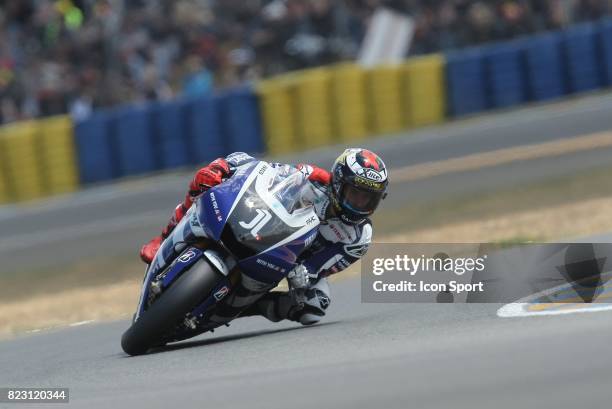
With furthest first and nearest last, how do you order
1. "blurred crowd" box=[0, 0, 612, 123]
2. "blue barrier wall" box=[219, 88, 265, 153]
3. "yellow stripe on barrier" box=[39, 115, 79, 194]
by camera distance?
"blue barrier wall" box=[219, 88, 265, 153] → "yellow stripe on barrier" box=[39, 115, 79, 194] → "blurred crowd" box=[0, 0, 612, 123]

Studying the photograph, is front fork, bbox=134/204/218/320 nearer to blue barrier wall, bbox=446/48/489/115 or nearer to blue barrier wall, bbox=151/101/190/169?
blue barrier wall, bbox=151/101/190/169

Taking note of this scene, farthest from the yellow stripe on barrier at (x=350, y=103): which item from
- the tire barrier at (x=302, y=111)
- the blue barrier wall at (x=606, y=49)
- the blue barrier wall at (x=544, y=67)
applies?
the blue barrier wall at (x=606, y=49)

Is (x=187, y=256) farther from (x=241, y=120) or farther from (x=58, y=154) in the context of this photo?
(x=241, y=120)

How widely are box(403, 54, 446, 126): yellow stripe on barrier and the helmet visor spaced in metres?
11.4

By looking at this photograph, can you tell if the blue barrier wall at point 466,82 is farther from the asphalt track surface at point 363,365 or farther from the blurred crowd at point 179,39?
the asphalt track surface at point 363,365

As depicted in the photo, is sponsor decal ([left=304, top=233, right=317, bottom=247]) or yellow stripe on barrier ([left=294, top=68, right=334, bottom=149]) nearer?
sponsor decal ([left=304, top=233, right=317, bottom=247])

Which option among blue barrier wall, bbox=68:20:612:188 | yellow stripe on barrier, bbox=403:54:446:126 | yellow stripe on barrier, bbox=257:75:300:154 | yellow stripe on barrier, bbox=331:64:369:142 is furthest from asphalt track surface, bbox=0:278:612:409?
yellow stripe on barrier, bbox=403:54:446:126

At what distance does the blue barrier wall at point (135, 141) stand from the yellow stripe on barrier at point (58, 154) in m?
0.68

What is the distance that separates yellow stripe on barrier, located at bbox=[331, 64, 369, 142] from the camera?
58.9ft

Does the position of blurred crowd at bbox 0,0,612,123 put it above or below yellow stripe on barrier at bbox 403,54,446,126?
above

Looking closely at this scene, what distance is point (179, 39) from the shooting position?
1669cm

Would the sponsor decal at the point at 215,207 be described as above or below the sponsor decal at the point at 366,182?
below

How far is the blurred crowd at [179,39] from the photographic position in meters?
16.3

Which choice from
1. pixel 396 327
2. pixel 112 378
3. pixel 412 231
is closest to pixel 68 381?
pixel 112 378
